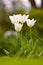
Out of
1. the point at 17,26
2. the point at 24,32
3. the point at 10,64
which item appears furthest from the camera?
the point at 24,32

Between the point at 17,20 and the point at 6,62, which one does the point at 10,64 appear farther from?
the point at 17,20

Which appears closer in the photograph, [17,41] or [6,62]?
[6,62]

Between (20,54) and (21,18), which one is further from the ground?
(21,18)

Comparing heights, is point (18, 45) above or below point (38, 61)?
above

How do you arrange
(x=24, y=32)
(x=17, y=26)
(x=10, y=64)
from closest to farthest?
(x=10, y=64), (x=17, y=26), (x=24, y=32)

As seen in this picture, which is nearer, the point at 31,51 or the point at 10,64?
the point at 10,64

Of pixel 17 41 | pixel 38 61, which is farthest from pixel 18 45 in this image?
pixel 38 61

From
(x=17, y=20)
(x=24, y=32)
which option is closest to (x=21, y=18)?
(x=17, y=20)

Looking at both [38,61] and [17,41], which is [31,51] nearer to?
[17,41]

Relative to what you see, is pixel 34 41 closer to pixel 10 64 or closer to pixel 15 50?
pixel 15 50
